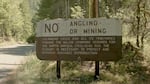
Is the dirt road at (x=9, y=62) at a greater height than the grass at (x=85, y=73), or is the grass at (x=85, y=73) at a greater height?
the grass at (x=85, y=73)

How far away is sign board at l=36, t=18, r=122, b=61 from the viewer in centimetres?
1107

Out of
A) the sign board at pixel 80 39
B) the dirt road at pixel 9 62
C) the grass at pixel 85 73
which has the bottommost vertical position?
the dirt road at pixel 9 62

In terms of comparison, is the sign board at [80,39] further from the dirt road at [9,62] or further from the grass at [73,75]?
the dirt road at [9,62]

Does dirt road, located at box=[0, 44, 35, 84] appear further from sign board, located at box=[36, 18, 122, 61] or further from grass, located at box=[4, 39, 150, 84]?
sign board, located at box=[36, 18, 122, 61]

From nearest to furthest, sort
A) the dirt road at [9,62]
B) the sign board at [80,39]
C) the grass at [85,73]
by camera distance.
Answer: the sign board at [80,39]
the grass at [85,73]
the dirt road at [9,62]

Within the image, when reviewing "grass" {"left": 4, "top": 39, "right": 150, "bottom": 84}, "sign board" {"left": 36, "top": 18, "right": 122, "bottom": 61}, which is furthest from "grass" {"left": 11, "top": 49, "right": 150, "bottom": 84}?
"sign board" {"left": 36, "top": 18, "right": 122, "bottom": 61}

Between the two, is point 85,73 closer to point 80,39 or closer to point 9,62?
point 80,39

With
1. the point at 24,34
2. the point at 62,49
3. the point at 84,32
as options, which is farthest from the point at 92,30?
the point at 24,34

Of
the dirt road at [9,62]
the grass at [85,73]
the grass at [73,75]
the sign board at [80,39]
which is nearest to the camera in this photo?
the sign board at [80,39]

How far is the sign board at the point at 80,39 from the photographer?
36.3 feet

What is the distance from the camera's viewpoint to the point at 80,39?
37.6 feet

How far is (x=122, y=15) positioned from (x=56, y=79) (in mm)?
5928

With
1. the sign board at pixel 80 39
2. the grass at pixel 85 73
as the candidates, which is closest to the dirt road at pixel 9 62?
the grass at pixel 85 73

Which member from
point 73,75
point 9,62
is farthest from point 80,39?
point 9,62
